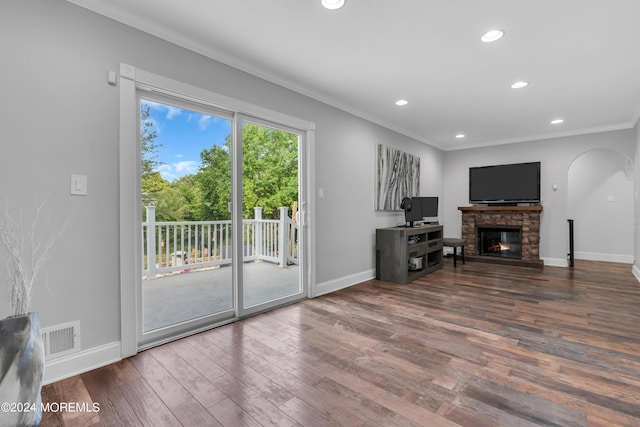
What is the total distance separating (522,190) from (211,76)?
588 cm

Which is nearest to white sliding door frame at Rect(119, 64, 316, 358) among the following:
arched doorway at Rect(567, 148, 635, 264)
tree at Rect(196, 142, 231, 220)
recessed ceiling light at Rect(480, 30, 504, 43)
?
tree at Rect(196, 142, 231, 220)

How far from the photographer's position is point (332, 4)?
2064 mm

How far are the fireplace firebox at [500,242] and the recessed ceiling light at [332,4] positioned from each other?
5.47m

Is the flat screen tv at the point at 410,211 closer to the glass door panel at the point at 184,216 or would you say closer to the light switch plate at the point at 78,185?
the glass door panel at the point at 184,216

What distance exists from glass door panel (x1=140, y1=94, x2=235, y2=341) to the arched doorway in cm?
658

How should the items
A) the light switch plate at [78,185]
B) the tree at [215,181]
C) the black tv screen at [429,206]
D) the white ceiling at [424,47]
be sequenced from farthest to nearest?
1. the black tv screen at [429,206]
2. the tree at [215,181]
3. the white ceiling at [424,47]
4. the light switch plate at [78,185]

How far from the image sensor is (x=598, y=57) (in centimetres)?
278

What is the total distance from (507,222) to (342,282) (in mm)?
3855

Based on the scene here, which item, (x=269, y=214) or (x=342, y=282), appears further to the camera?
(x=269, y=214)

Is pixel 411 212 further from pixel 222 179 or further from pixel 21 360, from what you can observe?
pixel 21 360

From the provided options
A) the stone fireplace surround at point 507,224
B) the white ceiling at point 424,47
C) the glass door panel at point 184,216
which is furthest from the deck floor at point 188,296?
the stone fireplace surround at point 507,224

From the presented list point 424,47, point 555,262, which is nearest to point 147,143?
point 424,47

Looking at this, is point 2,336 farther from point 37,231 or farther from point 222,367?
point 222,367

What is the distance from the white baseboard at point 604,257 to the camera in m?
5.90
